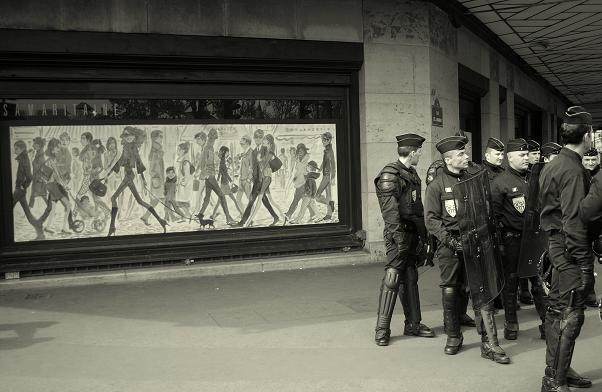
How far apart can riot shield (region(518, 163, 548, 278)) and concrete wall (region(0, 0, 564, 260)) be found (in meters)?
4.34

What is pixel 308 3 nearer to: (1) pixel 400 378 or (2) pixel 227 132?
(2) pixel 227 132

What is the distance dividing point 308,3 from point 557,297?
701 centimetres

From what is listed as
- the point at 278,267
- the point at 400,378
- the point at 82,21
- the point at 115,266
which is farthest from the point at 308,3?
the point at 400,378

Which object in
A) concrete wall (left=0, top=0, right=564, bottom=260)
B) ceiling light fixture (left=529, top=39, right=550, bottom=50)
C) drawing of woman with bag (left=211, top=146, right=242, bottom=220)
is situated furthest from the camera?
ceiling light fixture (left=529, top=39, right=550, bottom=50)

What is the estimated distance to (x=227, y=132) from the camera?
1005 cm

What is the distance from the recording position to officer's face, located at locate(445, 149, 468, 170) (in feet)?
18.5

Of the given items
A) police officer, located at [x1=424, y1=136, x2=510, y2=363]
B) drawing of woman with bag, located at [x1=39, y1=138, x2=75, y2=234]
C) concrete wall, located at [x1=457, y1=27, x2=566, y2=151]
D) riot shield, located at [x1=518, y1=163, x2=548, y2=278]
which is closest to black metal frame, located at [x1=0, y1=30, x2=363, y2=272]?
drawing of woman with bag, located at [x1=39, y1=138, x2=75, y2=234]

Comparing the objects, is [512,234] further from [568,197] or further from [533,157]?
[568,197]

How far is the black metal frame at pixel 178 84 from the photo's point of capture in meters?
8.91

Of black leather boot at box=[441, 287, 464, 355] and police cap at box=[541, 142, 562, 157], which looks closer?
black leather boot at box=[441, 287, 464, 355]

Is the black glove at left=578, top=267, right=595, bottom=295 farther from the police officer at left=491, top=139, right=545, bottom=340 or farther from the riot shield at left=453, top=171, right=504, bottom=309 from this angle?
the police officer at left=491, top=139, right=545, bottom=340

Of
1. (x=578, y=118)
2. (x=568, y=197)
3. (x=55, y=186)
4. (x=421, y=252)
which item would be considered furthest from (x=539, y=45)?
(x=568, y=197)

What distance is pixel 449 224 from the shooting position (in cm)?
563

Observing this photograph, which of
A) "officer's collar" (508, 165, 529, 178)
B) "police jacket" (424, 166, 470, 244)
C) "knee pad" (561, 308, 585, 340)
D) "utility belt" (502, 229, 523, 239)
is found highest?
"officer's collar" (508, 165, 529, 178)
